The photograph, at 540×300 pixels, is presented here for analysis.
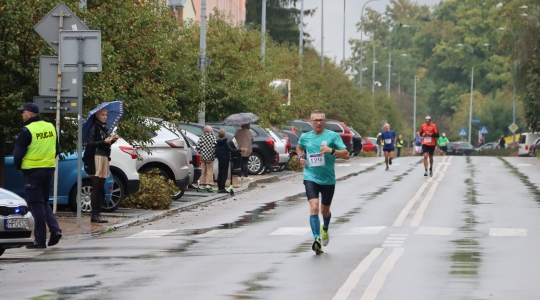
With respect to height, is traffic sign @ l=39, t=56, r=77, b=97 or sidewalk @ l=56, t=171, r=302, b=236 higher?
traffic sign @ l=39, t=56, r=77, b=97

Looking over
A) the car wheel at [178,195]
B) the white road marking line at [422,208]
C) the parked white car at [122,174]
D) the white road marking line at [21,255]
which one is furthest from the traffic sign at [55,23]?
the car wheel at [178,195]

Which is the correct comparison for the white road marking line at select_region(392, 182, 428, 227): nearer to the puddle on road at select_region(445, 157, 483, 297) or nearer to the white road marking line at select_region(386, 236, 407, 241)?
the puddle on road at select_region(445, 157, 483, 297)

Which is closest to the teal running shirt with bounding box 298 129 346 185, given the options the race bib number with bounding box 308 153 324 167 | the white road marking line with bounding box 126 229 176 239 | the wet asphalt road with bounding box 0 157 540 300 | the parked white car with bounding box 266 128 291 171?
the race bib number with bounding box 308 153 324 167

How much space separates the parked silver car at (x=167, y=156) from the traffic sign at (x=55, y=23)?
17.9 feet

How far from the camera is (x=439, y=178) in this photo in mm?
33281

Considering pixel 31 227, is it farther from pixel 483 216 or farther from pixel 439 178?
pixel 439 178

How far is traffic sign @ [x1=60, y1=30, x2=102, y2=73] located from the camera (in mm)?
17688

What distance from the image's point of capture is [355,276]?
11461mm

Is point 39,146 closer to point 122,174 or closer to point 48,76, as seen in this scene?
point 48,76

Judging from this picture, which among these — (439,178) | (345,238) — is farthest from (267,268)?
(439,178)

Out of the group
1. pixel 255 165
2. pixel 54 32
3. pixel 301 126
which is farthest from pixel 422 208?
pixel 301 126

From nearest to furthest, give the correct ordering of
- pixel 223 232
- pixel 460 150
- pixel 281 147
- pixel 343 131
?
pixel 223 232, pixel 281 147, pixel 343 131, pixel 460 150

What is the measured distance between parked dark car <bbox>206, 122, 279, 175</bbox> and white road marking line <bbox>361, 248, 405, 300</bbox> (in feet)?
68.4

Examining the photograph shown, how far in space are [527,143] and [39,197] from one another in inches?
2393
